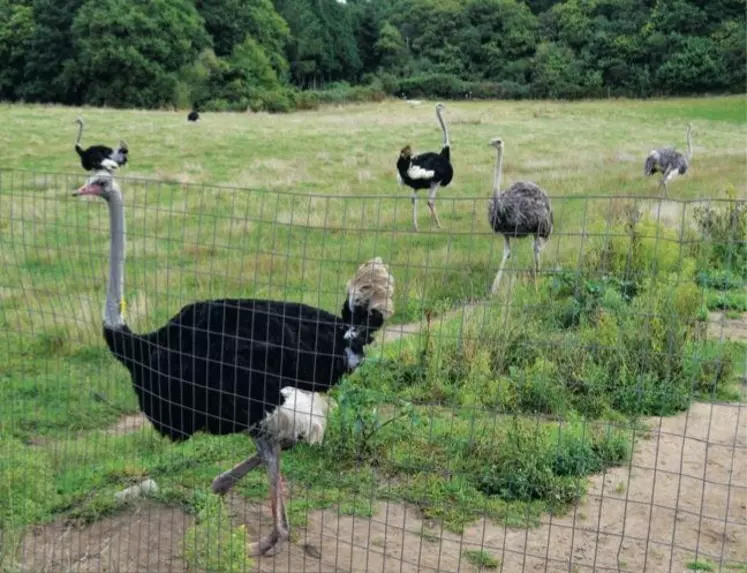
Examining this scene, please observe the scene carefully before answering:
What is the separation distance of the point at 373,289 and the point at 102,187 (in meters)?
1.46

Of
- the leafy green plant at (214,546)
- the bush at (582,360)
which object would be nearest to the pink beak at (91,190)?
the leafy green plant at (214,546)

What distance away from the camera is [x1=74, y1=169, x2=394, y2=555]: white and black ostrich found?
14.9 feet

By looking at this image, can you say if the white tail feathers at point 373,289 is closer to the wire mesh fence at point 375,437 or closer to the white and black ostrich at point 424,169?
the wire mesh fence at point 375,437

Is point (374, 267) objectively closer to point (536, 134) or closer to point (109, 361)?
point (109, 361)

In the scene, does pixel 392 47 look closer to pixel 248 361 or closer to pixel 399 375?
pixel 399 375

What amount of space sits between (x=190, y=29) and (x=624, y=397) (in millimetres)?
50386

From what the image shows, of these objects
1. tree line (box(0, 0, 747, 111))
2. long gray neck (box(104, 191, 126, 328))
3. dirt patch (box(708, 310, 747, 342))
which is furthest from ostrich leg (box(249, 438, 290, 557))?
tree line (box(0, 0, 747, 111))

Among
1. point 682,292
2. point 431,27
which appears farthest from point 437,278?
point 431,27

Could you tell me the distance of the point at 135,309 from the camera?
301 inches

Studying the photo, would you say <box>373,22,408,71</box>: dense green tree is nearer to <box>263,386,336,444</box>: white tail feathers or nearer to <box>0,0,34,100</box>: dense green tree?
<box>0,0,34,100</box>: dense green tree

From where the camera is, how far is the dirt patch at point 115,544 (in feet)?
14.4

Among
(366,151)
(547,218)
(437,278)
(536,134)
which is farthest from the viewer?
(536,134)

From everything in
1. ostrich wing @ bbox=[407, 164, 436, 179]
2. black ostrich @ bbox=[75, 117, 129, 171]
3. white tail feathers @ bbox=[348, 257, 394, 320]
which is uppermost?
white tail feathers @ bbox=[348, 257, 394, 320]

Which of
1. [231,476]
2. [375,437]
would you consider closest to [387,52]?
[375,437]
